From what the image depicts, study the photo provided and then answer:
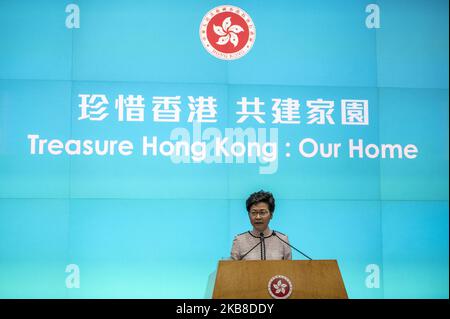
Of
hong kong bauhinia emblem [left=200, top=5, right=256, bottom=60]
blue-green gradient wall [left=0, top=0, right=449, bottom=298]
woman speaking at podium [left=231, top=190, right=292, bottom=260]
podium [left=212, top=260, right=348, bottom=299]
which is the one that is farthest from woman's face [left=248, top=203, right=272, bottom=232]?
hong kong bauhinia emblem [left=200, top=5, right=256, bottom=60]

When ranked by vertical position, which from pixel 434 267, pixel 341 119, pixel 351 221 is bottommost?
pixel 434 267

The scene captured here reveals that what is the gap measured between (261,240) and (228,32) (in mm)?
1687

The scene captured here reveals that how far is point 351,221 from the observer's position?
174 inches

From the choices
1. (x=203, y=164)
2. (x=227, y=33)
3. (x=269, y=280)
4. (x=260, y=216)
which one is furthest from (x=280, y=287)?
(x=227, y=33)

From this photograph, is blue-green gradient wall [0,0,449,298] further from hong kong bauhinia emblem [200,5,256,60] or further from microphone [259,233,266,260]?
microphone [259,233,266,260]

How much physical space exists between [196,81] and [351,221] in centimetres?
151

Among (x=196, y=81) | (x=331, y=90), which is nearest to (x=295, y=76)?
(x=331, y=90)

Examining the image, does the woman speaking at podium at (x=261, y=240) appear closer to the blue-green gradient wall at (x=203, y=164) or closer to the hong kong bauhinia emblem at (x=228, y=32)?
the blue-green gradient wall at (x=203, y=164)

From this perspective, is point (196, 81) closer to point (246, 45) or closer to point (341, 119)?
point (246, 45)

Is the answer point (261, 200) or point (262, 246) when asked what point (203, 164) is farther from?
point (262, 246)

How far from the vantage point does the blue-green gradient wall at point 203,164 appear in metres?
4.23

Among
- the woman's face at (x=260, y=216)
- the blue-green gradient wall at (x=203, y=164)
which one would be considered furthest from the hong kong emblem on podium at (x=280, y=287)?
the blue-green gradient wall at (x=203, y=164)

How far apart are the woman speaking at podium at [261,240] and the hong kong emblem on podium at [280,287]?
562mm
